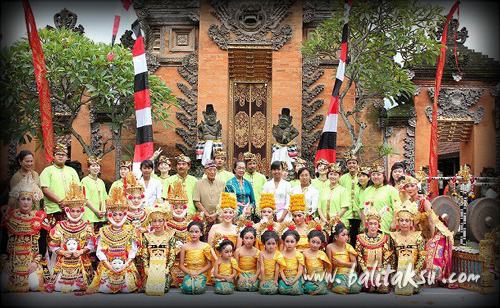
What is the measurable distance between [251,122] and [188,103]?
1.88m

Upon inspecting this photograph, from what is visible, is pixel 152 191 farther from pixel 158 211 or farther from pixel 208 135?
pixel 208 135

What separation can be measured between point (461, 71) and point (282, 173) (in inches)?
337

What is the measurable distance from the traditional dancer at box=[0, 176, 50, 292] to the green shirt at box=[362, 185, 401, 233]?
446 centimetres

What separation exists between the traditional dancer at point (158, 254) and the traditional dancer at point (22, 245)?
135 cm

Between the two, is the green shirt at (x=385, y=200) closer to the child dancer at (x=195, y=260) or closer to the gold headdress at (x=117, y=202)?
the child dancer at (x=195, y=260)

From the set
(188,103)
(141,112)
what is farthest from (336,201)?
(188,103)

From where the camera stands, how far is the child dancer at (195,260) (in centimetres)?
607

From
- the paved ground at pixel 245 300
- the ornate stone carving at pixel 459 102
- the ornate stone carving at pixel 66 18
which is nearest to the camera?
the paved ground at pixel 245 300

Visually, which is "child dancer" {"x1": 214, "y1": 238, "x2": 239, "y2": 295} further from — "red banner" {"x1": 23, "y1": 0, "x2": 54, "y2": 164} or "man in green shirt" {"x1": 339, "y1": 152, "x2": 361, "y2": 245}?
"red banner" {"x1": 23, "y1": 0, "x2": 54, "y2": 164}

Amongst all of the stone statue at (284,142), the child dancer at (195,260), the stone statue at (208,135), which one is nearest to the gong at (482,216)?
the child dancer at (195,260)

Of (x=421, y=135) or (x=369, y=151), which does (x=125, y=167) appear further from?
(x=421, y=135)

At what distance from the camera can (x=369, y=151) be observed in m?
13.6

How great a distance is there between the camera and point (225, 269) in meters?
6.14

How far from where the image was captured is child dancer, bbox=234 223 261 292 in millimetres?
6176
